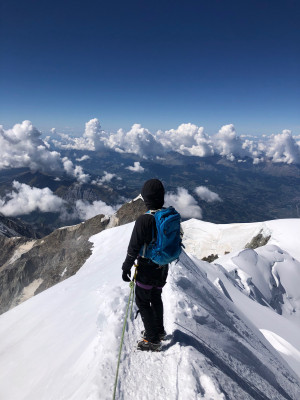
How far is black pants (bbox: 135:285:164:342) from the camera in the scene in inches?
233

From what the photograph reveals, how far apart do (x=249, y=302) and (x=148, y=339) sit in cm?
1444

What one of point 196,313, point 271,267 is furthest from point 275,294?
point 196,313

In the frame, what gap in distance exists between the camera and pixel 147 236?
5.46 m

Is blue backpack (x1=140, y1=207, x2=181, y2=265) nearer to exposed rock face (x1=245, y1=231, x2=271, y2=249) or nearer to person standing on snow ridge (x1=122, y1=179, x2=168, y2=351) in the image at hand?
person standing on snow ridge (x1=122, y1=179, x2=168, y2=351)

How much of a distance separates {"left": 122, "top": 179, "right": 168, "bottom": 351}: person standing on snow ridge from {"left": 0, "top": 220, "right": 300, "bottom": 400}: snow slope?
Result: 51 centimetres

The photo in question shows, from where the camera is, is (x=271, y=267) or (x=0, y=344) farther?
(x=271, y=267)

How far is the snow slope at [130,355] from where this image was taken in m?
5.04

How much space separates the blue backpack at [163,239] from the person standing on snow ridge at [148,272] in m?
0.13

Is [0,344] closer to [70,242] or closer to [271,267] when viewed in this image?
[271,267]

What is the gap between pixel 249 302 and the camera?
17703 millimetres

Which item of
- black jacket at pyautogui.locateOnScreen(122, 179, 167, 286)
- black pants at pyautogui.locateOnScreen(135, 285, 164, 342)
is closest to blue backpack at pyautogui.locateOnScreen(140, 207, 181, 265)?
black jacket at pyautogui.locateOnScreen(122, 179, 167, 286)

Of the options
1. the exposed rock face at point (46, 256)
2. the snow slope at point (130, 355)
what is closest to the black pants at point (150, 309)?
the snow slope at point (130, 355)

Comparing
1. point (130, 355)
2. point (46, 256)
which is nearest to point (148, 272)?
point (130, 355)

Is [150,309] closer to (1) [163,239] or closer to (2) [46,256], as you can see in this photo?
(1) [163,239]
